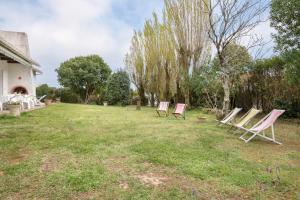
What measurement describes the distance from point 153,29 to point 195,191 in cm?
1878

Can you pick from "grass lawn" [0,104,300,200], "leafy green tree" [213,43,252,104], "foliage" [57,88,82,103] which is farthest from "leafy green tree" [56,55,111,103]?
"grass lawn" [0,104,300,200]

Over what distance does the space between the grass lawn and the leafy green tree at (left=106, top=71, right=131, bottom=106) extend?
18.2 meters

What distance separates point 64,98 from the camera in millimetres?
28109

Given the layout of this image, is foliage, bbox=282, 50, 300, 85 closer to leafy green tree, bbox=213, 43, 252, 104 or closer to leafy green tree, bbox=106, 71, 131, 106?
leafy green tree, bbox=213, 43, 252, 104

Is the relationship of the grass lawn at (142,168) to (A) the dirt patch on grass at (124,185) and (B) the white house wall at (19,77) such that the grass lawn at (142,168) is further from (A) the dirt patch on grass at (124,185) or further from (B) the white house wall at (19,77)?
(B) the white house wall at (19,77)

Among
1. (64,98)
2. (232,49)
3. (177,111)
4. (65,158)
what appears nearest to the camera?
(65,158)

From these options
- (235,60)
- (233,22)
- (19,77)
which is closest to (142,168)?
(233,22)

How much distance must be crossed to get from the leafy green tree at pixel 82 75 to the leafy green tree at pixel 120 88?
38.2ft

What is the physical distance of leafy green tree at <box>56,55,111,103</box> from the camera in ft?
117

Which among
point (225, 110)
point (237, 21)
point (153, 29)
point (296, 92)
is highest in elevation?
point (153, 29)

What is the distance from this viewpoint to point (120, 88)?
79.6ft

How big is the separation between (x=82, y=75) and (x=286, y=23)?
30.7 meters

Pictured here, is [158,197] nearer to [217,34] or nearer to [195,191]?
[195,191]

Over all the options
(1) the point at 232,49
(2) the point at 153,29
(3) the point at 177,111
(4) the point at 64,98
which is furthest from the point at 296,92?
(4) the point at 64,98
